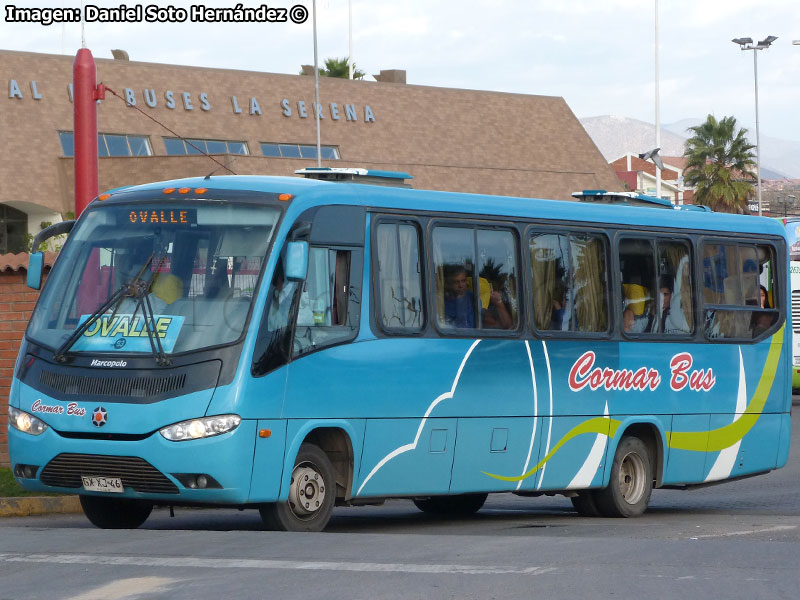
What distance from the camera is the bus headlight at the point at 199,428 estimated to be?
995cm

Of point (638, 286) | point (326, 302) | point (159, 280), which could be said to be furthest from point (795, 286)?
point (159, 280)

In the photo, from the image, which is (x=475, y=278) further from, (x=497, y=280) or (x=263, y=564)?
(x=263, y=564)

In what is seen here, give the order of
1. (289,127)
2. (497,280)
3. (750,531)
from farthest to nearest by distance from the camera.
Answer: (289,127) < (497,280) < (750,531)

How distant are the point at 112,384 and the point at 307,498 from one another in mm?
1650

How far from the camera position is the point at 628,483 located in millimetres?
13953

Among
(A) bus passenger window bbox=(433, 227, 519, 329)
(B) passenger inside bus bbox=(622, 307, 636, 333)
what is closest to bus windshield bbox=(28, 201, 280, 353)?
(A) bus passenger window bbox=(433, 227, 519, 329)

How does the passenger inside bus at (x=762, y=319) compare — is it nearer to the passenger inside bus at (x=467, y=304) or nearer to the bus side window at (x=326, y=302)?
the passenger inside bus at (x=467, y=304)

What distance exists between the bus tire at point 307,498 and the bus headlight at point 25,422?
1.70 metres

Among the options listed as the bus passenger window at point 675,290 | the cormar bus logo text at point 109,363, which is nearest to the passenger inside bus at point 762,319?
the bus passenger window at point 675,290

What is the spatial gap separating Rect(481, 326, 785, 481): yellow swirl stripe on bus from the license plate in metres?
3.89

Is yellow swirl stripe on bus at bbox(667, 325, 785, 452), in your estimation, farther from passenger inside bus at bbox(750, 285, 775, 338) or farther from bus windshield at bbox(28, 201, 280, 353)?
bus windshield at bbox(28, 201, 280, 353)

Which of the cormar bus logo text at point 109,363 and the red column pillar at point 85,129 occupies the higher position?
the red column pillar at point 85,129

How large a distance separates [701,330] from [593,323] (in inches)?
66.1

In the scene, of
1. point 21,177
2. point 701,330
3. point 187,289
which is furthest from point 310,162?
point 187,289
